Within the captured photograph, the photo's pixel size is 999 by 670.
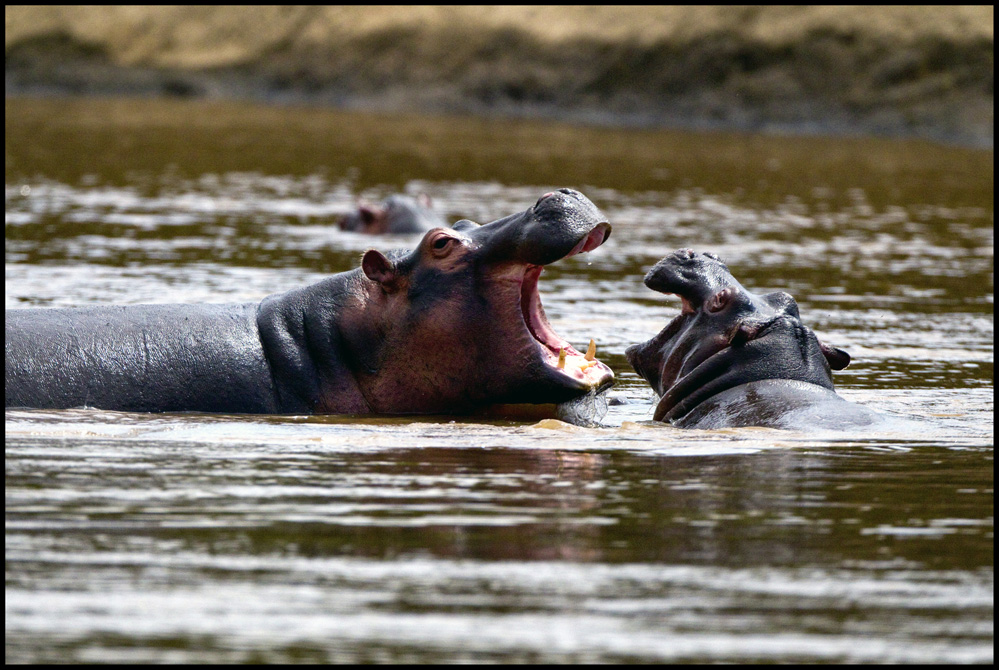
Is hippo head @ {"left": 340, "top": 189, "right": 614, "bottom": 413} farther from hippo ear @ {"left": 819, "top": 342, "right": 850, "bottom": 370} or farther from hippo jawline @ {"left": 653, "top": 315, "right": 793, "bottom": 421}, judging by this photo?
hippo ear @ {"left": 819, "top": 342, "right": 850, "bottom": 370}

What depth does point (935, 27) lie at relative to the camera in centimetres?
3094

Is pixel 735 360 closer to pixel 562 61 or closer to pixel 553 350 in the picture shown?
pixel 553 350

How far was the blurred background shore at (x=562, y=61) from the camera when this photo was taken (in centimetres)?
3011

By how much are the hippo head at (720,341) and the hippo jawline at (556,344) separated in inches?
11.6

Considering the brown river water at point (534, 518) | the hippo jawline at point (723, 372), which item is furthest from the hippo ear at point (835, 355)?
the brown river water at point (534, 518)

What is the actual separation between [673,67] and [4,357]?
1115 inches

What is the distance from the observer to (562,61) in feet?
117

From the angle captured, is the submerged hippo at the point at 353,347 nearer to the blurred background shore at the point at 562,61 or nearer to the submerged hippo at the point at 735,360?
the submerged hippo at the point at 735,360

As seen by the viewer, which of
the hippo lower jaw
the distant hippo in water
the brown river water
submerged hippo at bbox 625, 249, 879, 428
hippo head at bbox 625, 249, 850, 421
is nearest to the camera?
the brown river water

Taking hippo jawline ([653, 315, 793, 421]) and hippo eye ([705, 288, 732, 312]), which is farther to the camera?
hippo eye ([705, 288, 732, 312])

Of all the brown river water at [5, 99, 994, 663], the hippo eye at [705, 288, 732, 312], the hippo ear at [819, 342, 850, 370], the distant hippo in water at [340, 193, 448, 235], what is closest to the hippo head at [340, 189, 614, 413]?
the brown river water at [5, 99, 994, 663]

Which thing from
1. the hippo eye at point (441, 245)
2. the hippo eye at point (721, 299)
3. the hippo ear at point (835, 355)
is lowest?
the hippo ear at point (835, 355)

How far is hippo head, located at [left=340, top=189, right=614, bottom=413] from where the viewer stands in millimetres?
6422

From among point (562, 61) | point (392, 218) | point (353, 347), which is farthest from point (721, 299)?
point (562, 61)
